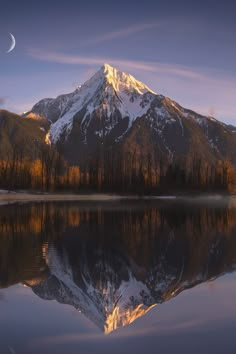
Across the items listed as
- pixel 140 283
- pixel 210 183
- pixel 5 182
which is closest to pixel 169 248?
pixel 140 283

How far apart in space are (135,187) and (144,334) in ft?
547

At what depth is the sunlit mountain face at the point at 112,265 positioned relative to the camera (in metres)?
17.3

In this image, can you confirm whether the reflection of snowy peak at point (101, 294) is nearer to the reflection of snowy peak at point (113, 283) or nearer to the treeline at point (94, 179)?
the reflection of snowy peak at point (113, 283)

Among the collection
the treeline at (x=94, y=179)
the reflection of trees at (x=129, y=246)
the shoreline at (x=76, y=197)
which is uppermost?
the treeline at (x=94, y=179)

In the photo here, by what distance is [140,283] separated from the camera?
66.7 feet

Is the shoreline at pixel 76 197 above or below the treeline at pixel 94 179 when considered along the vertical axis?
below

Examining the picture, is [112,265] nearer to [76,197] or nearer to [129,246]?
[129,246]

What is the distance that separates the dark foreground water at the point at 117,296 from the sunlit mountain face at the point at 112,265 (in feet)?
0.13

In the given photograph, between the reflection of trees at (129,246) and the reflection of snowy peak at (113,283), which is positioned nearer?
the reflection of snowy peak at (113,283)

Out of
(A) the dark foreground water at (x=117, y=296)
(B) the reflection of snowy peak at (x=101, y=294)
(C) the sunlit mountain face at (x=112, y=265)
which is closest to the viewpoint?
(A) the dark foreground water at (x=117, y=296)

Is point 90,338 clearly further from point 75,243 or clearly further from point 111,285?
point 75,243

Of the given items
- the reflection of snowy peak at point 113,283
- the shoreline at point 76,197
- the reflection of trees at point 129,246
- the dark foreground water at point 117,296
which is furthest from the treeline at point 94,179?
the reflection of snowy peak at point 113,283

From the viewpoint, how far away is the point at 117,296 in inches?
709

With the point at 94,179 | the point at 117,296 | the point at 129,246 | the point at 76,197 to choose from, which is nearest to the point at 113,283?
the point at 117,296
